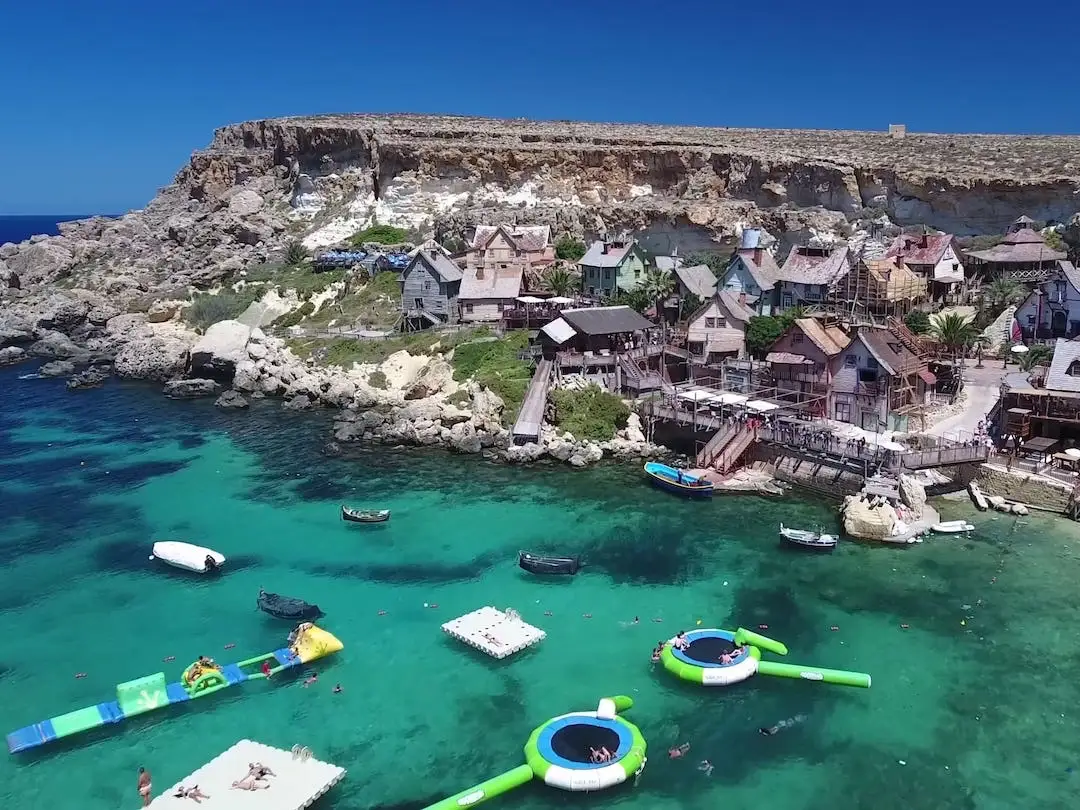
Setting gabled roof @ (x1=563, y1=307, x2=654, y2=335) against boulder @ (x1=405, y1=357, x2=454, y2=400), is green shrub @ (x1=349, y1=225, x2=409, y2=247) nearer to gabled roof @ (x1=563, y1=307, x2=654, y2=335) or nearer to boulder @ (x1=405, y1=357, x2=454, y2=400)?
boulder @ (x1=405, y1=357, x2=454, y2=400)

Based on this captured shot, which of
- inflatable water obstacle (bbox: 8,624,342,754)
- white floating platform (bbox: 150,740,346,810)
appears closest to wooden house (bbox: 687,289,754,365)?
inflatable water obstacle (bbox: 8,624,342,754)

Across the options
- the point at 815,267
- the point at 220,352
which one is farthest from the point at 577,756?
the point at 220,352

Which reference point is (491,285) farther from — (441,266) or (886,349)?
(886,349)

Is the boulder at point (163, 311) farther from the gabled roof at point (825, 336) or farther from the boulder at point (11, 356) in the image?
the gabled roof at point (825, 336)

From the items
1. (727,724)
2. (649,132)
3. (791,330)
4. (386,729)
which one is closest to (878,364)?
(791,330)

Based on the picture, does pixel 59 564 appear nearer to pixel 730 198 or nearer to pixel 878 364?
pixel 878 364
